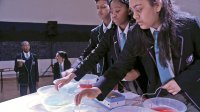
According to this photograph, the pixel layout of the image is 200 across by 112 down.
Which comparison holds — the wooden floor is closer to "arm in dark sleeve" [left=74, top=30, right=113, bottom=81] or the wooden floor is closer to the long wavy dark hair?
"arm in dark sleeve" [left=74, top=30, right=113, bottom=81]

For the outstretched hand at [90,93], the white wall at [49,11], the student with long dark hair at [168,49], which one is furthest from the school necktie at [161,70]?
the white wall at [49,11]

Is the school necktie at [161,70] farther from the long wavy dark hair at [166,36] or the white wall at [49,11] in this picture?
the white wall at [49,11]

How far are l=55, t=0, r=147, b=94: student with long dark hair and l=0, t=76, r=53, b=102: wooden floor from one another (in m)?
3.98

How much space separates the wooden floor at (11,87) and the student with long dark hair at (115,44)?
13.0ft

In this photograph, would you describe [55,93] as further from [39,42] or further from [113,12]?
[39,42]

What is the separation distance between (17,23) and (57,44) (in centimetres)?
110

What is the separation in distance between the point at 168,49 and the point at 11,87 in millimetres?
5723

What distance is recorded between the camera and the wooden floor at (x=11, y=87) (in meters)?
5.76

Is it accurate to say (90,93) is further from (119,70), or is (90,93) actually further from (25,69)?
(25,69)

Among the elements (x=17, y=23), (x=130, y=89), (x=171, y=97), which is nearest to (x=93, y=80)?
(x=130, y=89)

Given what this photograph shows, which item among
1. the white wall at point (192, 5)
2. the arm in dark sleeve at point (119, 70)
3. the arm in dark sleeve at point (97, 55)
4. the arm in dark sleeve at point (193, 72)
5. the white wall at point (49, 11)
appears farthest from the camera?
the white wall at point (49, 11)

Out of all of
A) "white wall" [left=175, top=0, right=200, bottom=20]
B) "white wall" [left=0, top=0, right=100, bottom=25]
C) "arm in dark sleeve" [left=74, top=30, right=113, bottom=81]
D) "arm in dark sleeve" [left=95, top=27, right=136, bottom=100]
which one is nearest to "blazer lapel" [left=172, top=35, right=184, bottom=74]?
"arm in dark sleeve" [left=95, top=27, right=136, bottom=100]

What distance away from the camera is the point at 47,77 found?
295 inches

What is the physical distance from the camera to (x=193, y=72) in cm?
138
